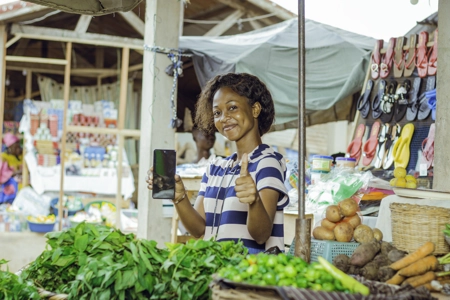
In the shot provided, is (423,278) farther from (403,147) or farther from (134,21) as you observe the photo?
(134,21)

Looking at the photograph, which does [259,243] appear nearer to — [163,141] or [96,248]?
[96,248]

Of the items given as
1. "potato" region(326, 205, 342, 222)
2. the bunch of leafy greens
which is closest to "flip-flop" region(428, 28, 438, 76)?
"potato" region(326, 205, 342, 222)

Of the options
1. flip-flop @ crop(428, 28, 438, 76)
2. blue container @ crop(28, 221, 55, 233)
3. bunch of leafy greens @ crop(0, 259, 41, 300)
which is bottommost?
blue container @ crop(28, 221, 55, 233)

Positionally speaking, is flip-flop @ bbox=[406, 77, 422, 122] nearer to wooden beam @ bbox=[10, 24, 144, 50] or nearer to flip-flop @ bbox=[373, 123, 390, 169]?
flip-flop @ bbox=[373, 123, 390, 169]

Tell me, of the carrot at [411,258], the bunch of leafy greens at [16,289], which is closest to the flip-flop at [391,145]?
the carrot at [411,258]

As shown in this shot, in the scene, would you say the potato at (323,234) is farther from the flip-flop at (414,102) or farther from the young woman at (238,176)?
the flip-flop at (414,102)

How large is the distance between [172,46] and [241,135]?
3741 millimetres

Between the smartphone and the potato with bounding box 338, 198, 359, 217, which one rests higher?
the smartphone

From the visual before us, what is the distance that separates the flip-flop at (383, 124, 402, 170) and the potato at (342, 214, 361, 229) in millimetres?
2849

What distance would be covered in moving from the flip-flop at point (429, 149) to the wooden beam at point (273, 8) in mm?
5427

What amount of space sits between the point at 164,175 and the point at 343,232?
3.25ft

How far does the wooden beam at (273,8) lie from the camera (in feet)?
33.8

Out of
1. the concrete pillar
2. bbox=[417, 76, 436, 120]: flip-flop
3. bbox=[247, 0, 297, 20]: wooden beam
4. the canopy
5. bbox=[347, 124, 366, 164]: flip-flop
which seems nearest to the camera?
the concrete pillar

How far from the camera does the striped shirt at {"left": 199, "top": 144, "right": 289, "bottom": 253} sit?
8.96ft
